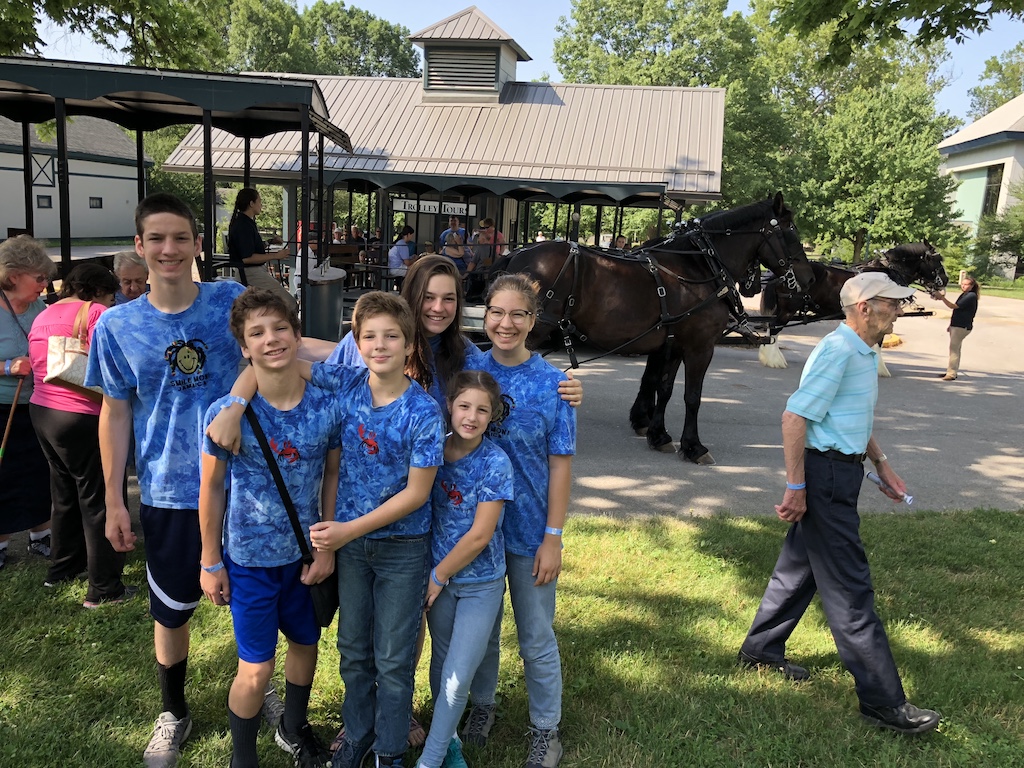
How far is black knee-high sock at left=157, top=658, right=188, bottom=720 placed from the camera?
284 cm

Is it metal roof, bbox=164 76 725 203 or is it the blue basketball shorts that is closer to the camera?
the blue basketball shorts

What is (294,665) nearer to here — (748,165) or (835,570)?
(835,570)

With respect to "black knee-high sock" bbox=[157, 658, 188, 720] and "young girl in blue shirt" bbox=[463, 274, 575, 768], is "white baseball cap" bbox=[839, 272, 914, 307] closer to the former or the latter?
"young girl in blue shirt" bbox=[463, 274, 575, 768]

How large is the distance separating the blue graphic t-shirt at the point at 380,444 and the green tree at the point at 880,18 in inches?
273

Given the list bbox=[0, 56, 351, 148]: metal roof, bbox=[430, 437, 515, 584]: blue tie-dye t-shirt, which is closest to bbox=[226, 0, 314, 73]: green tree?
bbox=[0, 56, 351, 148]: metal roof

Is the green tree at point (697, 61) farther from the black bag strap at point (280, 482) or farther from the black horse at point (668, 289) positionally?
the black bag strap at point (280, 482)

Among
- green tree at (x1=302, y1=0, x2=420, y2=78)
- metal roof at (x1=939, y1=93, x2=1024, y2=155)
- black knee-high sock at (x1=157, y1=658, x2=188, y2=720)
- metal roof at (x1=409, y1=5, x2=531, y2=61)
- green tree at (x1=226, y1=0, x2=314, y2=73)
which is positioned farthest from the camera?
green tree at (x1=302, y1=0, x2=420, y2=78)

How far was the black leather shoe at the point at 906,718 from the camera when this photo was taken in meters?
3.10

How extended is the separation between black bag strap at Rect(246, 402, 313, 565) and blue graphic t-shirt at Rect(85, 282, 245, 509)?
432 mm

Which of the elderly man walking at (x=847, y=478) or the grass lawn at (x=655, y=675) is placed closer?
the grass lawn at (x=655, y=675)

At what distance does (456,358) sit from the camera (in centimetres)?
283

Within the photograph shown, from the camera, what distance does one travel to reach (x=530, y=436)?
2688mm

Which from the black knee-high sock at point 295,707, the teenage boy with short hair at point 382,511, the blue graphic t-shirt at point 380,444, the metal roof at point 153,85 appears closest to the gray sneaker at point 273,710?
the black knee-high sock at point 295,707

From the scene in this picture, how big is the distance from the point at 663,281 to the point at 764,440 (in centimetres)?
223
